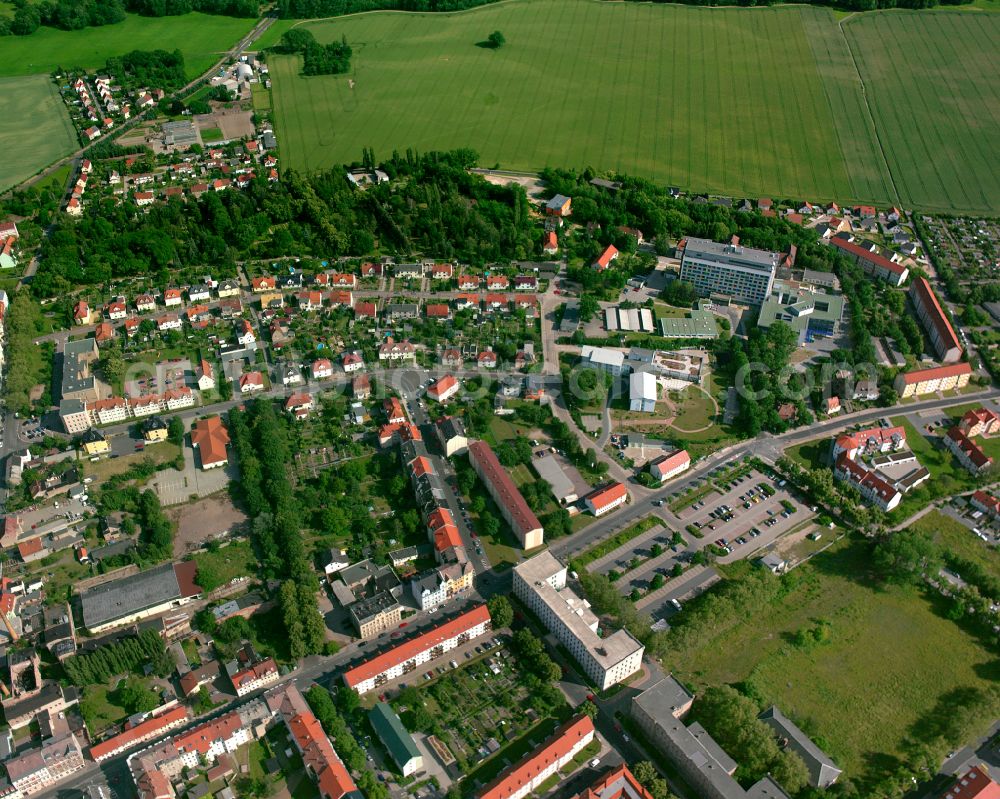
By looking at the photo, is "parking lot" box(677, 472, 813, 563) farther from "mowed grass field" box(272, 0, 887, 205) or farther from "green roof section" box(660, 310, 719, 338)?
"mowed grass field" box(272, 0, 887, 205)

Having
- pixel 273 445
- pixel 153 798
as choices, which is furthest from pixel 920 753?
pixel 273 445

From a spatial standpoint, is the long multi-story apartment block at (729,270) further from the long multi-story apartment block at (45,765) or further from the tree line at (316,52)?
the tree line at (316,52)

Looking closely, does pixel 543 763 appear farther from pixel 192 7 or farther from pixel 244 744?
pixel 192 7

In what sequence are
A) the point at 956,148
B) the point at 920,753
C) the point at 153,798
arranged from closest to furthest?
1. the point at 153,798
2. the point at 920,753
3. the point at 956,148

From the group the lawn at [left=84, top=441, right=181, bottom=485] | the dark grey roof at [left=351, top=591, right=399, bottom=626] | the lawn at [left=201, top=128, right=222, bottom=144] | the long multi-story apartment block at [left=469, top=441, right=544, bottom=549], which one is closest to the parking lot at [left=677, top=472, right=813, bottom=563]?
Answer: the long multi-story apartment block at [left=469, top=441, right=544, bottom=549]

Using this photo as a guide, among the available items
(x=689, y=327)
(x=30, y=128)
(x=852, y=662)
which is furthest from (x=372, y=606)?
(x=30, y=128)

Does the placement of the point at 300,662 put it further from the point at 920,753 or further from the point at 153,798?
the point at 920,753

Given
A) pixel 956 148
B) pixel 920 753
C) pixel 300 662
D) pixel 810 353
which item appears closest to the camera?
pixel 920 753

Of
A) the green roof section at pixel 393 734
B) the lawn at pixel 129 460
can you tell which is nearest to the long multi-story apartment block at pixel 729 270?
the lawn at pixel 129 460
